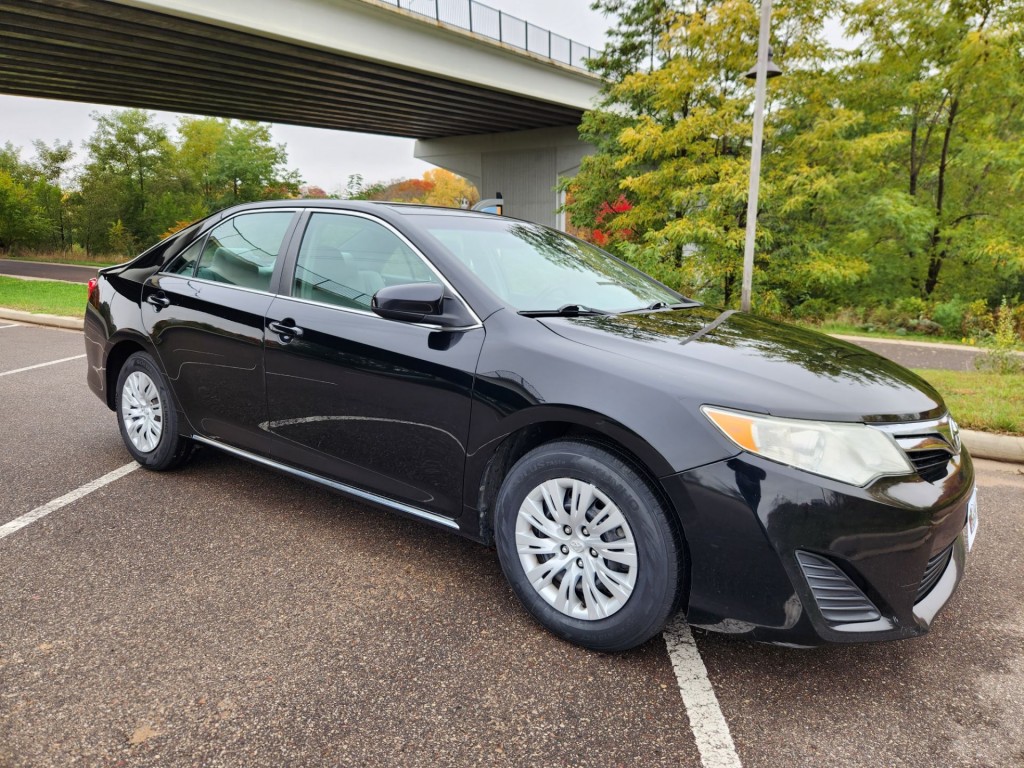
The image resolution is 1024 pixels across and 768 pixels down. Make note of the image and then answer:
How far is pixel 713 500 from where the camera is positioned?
2.12 m

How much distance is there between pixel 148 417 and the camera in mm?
4070

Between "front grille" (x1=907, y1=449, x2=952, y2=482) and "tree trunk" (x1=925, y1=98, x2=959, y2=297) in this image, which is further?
"tree trunk" (x1=925, y1=98, x2=959, y2=297)

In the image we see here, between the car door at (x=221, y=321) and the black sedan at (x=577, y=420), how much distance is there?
16 mm

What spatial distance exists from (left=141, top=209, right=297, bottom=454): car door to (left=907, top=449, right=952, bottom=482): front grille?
A: 9.07 feet

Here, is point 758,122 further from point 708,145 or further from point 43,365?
point 43,365

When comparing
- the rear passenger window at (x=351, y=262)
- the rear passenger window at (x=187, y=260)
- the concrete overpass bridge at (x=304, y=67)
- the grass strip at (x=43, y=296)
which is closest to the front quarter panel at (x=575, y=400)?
the rear passenger window at (x=351, y=262)

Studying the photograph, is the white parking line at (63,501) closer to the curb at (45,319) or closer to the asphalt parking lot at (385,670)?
the asphalt parking lot at (385,670)

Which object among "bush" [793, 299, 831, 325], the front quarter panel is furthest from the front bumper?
"bush" [793, 299, 831, 325]

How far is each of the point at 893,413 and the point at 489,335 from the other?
1427 mm

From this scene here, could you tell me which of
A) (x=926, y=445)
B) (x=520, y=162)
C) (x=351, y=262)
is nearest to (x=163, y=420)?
(x=351, y=262)

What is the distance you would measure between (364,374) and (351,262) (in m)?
0.60

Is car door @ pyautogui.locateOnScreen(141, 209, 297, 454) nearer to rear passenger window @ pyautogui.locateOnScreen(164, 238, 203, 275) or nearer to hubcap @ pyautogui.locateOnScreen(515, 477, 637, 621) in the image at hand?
rear passenger window @ pyautogui.locateOnScreen(164, 238, 203, 275)

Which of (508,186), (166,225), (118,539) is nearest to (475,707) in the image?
(118,539)

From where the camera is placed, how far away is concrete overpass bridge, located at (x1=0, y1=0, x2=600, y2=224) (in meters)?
17.7
